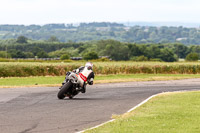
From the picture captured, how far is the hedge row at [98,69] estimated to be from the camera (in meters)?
43.8

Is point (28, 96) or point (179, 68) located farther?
point (179, 68)

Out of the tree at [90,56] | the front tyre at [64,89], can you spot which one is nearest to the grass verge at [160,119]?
the front tyre at [64,89]

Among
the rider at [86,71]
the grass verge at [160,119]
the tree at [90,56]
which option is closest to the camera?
the grass verge at [160,119]

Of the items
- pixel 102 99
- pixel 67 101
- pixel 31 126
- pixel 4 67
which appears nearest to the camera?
pixel 31 126

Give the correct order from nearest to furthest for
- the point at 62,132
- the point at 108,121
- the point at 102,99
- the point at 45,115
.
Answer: the point at 62,132, the point at 108,121, the point at 45,115, the point at 102,99

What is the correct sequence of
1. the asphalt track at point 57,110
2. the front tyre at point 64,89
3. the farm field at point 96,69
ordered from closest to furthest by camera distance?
1. the asphalt track at point 57,110
2. the front tyre at point 64,89
3. the farm field at point 96,69

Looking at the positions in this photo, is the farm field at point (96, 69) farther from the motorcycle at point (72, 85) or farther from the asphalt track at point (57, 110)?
the motorcycle at point (72, 85)

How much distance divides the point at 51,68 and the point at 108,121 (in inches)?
1255

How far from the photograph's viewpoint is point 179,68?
169ft

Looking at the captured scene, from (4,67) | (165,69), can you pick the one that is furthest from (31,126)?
(165,69)

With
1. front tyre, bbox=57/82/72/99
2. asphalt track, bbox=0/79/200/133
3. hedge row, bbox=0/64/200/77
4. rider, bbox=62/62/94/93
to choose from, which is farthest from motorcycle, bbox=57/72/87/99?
hedge row, bbox=0/64/200/77

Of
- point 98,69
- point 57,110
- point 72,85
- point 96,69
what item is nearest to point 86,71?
point 72,85

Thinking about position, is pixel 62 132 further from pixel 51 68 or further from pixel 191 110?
pixel 51 68

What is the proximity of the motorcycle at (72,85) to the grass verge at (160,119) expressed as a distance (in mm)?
3416
